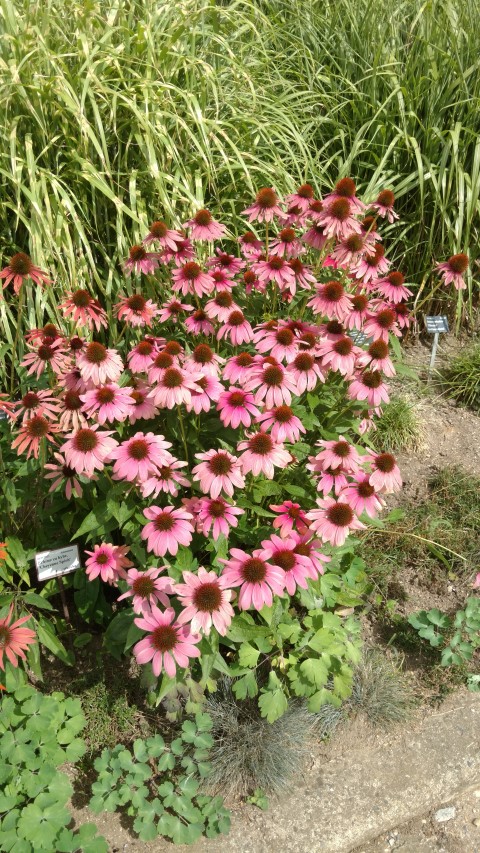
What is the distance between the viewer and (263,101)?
3.64 m

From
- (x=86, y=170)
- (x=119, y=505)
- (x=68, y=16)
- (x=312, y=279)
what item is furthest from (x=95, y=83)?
(x=119, y=505)

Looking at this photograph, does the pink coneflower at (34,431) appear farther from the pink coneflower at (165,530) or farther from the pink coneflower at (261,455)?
the pink coneflower at (261,455)

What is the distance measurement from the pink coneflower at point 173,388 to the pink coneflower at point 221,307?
0.34 m

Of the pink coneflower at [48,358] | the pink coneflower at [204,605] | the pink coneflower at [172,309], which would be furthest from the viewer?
the pink coneflower at [172,309]

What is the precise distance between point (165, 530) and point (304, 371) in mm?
551

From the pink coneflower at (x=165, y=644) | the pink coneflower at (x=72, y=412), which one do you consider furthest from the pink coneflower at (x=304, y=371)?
the pink coneflower at (x=165, y=644)

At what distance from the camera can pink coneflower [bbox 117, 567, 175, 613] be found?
5.36 feet

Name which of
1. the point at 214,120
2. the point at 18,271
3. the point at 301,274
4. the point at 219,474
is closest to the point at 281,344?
the point at 301,274

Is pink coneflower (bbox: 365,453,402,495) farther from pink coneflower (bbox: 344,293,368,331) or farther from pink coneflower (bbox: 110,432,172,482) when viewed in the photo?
pink coneflower (bbox: 110,432,172,482)

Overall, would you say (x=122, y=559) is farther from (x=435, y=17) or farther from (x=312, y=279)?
(x=435, y=17)

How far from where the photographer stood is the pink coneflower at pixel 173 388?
1680 mm

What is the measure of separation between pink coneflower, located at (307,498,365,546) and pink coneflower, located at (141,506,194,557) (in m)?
0.31

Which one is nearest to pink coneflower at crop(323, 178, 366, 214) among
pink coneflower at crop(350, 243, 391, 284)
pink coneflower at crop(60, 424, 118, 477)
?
pink coneflower at crop(350, 243, 391, 284)

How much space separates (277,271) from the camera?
206cm
